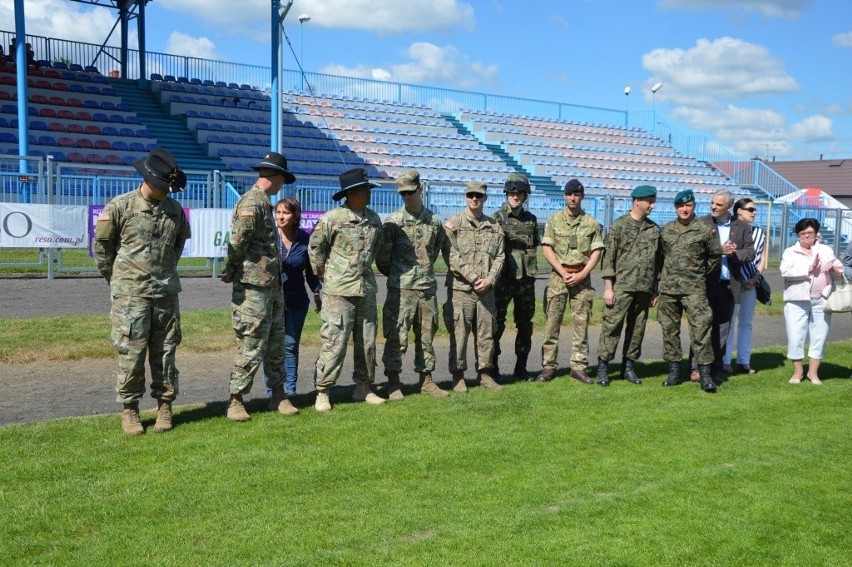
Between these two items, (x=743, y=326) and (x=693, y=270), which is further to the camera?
(x=743, y=326)

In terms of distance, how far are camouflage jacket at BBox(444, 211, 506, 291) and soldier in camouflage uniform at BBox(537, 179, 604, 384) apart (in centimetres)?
77

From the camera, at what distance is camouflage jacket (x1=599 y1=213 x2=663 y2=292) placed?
8.60 meters

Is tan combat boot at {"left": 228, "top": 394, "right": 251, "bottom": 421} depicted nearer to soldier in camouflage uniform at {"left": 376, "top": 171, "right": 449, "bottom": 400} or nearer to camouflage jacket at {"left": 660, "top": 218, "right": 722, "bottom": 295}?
soldier in camouflage uniform at {"left": 376, "top": 171, "right": 449, "bottom": 400}

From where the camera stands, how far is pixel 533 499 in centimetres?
525

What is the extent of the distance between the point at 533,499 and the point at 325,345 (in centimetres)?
265

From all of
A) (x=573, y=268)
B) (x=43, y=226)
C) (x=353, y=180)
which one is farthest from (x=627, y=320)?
(x=43, y=226)

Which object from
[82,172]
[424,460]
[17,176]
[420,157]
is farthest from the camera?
[420,157]

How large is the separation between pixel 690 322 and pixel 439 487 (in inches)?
167

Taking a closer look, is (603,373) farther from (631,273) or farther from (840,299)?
(840,299)

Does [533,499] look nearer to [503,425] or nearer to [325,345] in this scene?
[503,425]

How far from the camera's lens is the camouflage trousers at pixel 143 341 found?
6254 millimetres

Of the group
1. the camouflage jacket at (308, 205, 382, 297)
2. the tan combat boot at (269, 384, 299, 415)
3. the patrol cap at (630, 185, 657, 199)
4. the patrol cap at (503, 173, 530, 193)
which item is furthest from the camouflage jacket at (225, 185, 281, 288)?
the patrol cap at (630, 185, 657, 199)

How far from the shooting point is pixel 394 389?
25.7ft

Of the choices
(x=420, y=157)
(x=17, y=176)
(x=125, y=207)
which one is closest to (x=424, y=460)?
(x=125, y=207)
